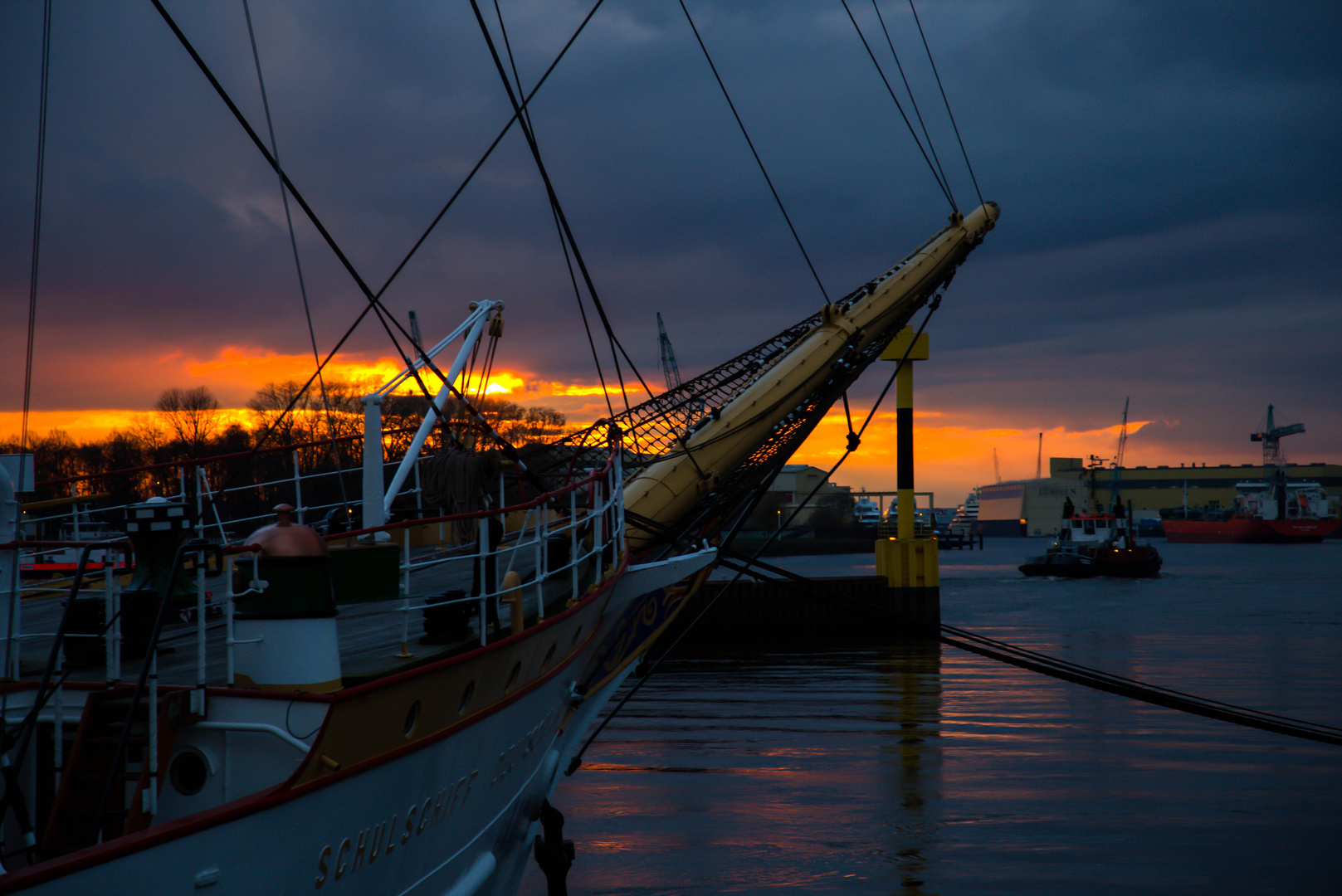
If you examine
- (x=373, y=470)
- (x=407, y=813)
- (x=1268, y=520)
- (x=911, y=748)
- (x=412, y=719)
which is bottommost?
(x=911, y=748)

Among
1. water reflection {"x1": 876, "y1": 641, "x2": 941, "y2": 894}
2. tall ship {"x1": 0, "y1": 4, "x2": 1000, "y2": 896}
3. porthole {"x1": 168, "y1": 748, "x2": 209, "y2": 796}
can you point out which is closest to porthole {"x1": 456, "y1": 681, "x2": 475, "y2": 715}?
tall ship {"x1": 0, "y1": 4, "x2": 1000, "y2": 896}

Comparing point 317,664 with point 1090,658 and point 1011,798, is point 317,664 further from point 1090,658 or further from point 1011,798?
point 1090,658

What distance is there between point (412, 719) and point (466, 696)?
64cm

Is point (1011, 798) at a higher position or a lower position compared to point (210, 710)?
lower

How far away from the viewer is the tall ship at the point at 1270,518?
143 meters

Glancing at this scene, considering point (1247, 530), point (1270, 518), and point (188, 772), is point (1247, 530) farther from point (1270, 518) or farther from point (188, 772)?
point (188, 772)

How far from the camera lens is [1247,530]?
147 meters

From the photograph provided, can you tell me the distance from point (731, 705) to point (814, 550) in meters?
112

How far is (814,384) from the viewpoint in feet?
47.5

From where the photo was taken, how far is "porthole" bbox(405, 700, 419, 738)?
5.77 metres

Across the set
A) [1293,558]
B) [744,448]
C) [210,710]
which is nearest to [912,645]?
[744,448]

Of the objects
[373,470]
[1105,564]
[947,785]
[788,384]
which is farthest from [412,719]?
[1105,564]

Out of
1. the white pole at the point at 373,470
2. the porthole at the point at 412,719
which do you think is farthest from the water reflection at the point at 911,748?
the porthole at the point at 412,719

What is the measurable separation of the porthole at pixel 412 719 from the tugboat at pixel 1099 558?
78.1 meters
